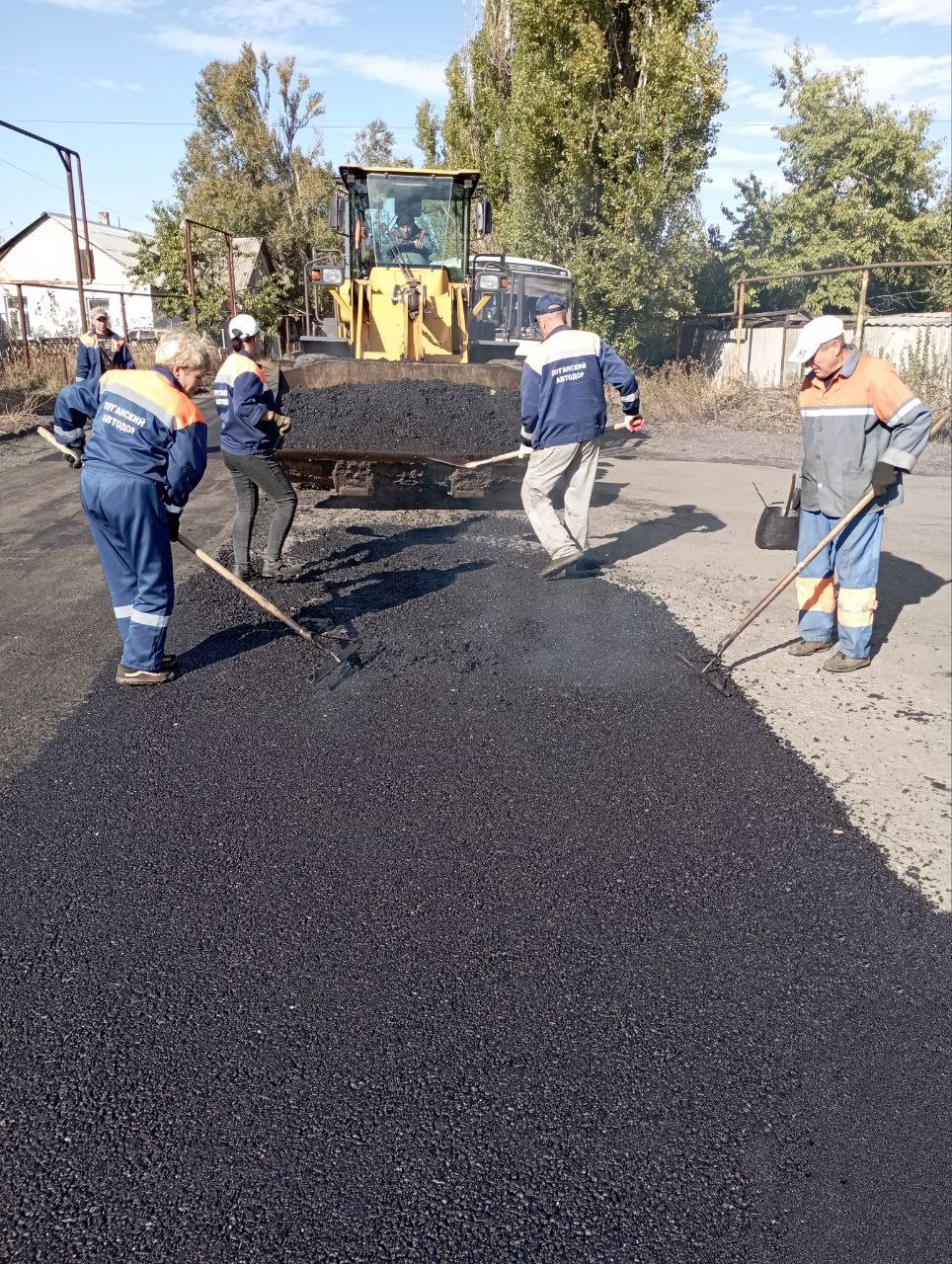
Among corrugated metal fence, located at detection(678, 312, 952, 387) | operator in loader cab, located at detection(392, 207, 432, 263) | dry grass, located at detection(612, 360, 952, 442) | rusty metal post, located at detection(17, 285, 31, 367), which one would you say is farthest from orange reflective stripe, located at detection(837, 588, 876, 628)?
rusty metal post, located at detection(17, 285, 31, 367)

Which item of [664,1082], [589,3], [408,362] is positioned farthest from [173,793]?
[589,3]

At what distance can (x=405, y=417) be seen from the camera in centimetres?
902

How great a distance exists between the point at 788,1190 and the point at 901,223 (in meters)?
26.0

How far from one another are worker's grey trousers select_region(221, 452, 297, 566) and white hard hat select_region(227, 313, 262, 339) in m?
0.77

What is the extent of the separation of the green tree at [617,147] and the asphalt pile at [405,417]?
1056 cm

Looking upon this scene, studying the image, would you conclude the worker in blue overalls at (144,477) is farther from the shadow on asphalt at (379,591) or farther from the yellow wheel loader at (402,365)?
the yellow wheel loader at (402,365)

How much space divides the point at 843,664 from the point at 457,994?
3.38m

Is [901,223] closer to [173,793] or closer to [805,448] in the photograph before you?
[805,448]

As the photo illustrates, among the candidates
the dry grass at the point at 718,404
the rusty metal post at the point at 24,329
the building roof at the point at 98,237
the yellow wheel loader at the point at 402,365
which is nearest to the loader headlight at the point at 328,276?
the yellow wheel loader at the point at 402,365

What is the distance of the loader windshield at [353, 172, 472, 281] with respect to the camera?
10.9 m

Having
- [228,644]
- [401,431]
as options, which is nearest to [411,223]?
[401,431]

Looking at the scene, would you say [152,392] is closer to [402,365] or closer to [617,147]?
[402,365]

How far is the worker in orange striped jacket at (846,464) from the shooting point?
475 centimetres

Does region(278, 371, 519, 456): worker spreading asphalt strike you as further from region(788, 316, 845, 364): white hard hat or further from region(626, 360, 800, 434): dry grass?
region(626, 360, 800, 434): dry grass
